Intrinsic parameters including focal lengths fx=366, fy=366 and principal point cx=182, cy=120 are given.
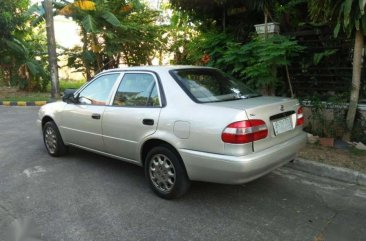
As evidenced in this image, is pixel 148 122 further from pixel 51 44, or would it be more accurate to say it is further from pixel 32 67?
pixel 32 67

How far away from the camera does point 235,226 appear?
12.4ft

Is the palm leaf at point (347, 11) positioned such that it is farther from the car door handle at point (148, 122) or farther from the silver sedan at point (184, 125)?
the car door handle at point (148, 122)

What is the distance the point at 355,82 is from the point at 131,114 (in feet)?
12.9

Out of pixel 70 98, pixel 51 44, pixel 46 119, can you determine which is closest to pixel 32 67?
pixel 51 44

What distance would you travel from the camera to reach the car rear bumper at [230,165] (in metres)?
3.77

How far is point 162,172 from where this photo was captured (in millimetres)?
4434

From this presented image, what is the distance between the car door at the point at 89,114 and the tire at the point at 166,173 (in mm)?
1056

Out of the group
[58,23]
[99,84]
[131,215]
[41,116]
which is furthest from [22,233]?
[58,23]

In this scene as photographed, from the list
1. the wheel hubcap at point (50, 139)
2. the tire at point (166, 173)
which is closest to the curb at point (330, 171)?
the tire at point (166, 173)

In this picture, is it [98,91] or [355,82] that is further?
[355,82]

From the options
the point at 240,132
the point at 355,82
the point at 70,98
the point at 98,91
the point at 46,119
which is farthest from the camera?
the point at 46,119

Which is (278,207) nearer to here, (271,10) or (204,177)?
(204,177)

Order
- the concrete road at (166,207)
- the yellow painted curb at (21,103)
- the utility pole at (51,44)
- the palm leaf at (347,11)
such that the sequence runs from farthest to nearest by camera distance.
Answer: the utility pole at (51,44) → the yellow painted curb at (21,103) → the palm leaf at (347,11) → the concrete road at (166,207)

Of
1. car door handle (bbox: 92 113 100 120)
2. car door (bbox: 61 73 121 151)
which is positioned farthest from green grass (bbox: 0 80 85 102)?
car door handle (bbox: 92 113 100 120)
